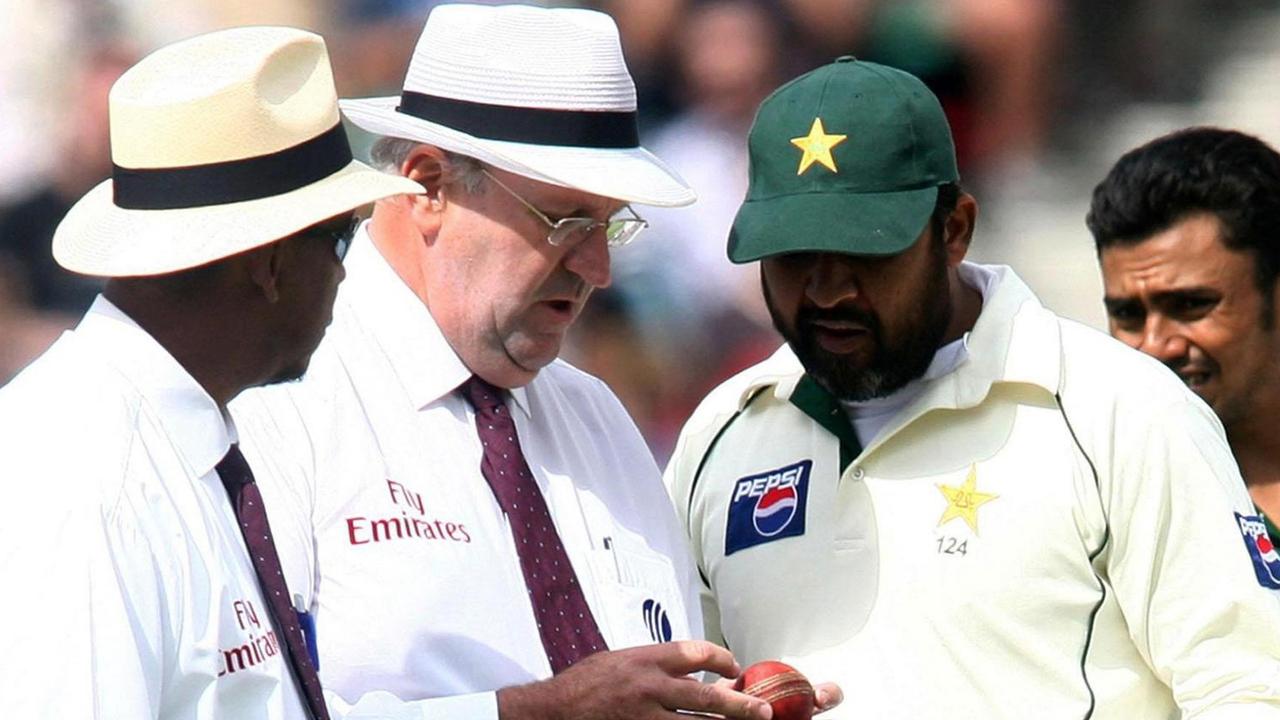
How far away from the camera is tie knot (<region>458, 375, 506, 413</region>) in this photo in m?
3.19

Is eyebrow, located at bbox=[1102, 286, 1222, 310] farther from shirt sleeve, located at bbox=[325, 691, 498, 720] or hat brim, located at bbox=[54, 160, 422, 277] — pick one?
hat brim, located at bbox=[54, 160, 422, 277]

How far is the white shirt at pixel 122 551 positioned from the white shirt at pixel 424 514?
1.54 feet

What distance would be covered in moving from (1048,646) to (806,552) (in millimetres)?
453

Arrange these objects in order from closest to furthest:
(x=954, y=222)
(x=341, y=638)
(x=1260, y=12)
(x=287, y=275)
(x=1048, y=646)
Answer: (x=287, y=275) < (x=341, y=638) < (x=1048, y=646) < (x=954, y=222) < (x=1260, y=12)

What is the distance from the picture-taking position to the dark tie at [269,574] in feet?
7.88

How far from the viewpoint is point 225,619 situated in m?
2.24

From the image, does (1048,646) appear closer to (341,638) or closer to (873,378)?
(873,378)

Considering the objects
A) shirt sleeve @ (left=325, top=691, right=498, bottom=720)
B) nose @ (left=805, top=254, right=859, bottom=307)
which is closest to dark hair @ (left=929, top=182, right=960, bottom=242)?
nose @ (left=805, top=254, right=859, bottom=307)

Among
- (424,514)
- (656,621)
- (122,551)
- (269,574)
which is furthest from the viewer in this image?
(656,621)

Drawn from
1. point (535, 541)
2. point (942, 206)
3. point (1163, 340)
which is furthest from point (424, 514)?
point (1163, 340)

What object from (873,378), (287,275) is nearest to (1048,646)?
(873,378)

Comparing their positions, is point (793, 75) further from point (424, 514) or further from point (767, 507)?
point (424, 514)

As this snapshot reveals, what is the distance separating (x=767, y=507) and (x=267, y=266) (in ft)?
4.58

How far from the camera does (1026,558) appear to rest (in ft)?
10.7
